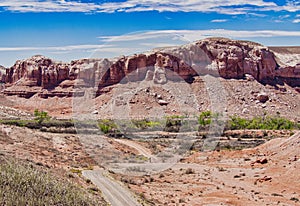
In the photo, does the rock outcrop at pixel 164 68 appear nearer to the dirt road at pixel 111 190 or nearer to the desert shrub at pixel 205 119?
the desert shrub at pixel 205 119

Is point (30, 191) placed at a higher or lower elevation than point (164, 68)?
higher

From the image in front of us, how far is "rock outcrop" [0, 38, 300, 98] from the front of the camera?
10694cm

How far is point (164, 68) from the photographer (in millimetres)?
105500

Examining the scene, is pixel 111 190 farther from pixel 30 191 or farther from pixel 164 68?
pixel 164 68

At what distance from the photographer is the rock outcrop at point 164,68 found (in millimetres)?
106938

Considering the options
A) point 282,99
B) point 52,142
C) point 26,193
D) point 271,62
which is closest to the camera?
point 26,193

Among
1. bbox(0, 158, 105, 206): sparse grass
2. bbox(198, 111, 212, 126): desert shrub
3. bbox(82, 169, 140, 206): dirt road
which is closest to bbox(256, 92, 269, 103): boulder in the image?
bbox(198, 111, 212, 126): desert shrub

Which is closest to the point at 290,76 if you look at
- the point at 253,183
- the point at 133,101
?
the point at 133,101

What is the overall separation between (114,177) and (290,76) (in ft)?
317

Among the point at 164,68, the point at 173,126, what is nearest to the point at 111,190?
the point at 173,126

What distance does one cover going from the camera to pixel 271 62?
114812 mm

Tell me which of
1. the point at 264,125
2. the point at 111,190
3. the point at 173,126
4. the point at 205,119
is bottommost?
the point at 205,119

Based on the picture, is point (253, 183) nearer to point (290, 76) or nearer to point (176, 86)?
point (176, 86)

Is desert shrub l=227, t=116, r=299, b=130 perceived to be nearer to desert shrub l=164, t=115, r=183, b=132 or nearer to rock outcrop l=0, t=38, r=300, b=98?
desert shrub l=164, t=115, r=183, b=132
